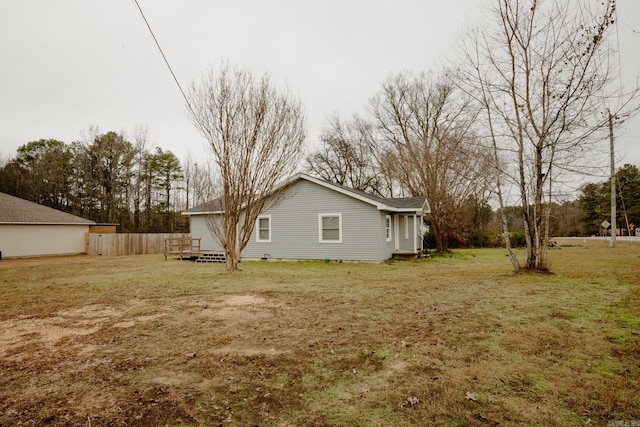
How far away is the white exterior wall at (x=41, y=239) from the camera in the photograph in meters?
21.1

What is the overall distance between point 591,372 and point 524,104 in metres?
8.25

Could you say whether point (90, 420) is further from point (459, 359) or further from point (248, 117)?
point (248, 117)

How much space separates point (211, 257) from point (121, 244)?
31.9 feet

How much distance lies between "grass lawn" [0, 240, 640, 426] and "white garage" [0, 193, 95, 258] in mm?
18051

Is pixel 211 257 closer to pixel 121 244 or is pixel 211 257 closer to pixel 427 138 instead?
pixel 121 244

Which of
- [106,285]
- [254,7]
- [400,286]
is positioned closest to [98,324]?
[106,285]

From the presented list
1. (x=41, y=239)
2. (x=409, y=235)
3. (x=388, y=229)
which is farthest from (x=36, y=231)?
(x=409, y=235)

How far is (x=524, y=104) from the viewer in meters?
9.66

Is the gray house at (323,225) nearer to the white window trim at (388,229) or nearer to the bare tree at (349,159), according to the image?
the white window trim at (388,229)

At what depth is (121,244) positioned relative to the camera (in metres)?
23.8

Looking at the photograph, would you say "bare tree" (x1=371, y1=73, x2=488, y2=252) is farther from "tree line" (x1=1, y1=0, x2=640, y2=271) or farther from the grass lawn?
the grass lawn

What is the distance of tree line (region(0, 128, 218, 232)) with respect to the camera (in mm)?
31609

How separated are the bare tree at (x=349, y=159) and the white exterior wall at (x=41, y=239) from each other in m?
19.0

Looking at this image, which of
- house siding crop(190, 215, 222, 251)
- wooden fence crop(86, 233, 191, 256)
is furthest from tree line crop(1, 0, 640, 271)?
wooden fence crop(86, 233, 191, 256)
